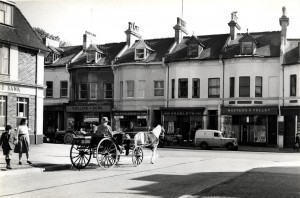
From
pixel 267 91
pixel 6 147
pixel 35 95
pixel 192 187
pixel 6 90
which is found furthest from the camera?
pixel 267 91

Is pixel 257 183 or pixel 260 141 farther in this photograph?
pixel 260 141

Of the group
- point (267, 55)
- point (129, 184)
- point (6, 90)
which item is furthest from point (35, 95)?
point (267, 55)

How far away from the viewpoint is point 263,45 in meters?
37.1

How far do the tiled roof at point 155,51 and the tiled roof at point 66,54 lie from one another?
645 cm

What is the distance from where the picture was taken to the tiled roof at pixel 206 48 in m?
38.1

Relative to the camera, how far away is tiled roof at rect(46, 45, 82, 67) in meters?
44.4

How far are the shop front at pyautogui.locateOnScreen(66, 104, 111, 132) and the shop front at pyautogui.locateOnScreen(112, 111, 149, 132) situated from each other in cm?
113

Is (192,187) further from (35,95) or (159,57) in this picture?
(159,57)

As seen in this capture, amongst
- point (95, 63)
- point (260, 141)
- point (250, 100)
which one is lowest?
point (260, 141)

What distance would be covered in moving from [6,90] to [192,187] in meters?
17.2

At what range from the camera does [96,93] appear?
42.1 meters

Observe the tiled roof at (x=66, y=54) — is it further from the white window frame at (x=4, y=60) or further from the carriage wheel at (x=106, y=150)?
the carriage wheel at (x=106, y=150)

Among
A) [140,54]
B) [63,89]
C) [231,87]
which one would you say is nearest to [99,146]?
[231,87]

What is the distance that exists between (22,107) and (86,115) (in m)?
15.5
